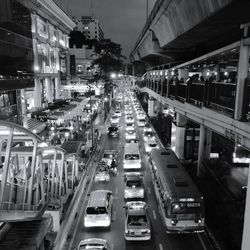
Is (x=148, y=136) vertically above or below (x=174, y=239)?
above

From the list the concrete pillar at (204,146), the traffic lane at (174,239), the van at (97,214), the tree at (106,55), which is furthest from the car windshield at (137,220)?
the tree at (106,55)

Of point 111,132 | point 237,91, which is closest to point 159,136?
point 111,132

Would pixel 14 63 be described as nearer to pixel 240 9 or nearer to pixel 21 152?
pixel 21 152

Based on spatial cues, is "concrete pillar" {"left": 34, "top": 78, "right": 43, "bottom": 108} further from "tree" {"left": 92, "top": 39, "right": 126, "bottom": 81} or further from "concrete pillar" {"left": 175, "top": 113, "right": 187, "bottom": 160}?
"tree" {"left": 92, "top": 39, "right": 126, "bottom": 81}

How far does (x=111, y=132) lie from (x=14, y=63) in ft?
62.1

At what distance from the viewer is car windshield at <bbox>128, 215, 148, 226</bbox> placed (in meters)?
15.1

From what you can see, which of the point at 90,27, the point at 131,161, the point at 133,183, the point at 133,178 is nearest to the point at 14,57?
the point at 131,161

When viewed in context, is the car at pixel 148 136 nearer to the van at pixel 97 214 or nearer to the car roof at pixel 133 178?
the car roof at pixel 133 178

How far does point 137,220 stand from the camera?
1534 centimetres

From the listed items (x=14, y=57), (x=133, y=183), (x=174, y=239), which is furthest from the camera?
(x=14, y=57)

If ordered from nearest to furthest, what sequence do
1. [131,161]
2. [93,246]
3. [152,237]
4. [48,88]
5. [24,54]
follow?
[93,246] → [152,237] → [131,161] → [24,54] → [48,88]

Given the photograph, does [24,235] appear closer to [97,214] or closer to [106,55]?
[97,214]

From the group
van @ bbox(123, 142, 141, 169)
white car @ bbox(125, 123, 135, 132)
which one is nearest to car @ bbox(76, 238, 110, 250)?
van @ bbox(123, 142, 141, 169)

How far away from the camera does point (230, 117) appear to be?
11.8 metres
